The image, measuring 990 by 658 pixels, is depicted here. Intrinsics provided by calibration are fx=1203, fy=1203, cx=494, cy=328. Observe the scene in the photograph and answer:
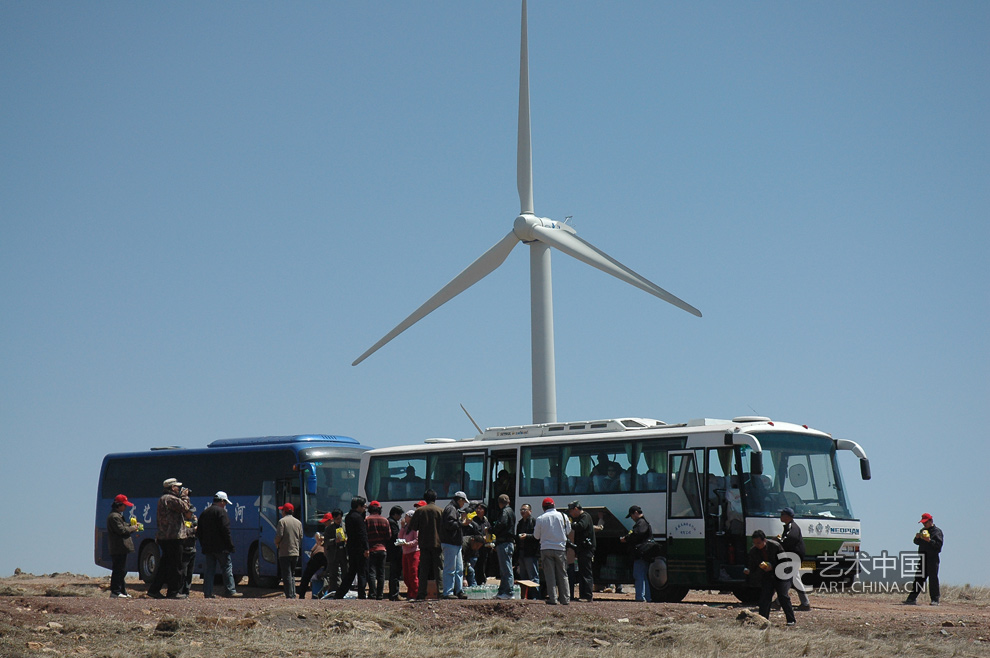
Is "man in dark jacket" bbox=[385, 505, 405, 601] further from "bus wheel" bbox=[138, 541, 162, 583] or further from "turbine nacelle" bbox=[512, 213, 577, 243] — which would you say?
"turbine nacelle" bbox=[512, 213, 577, 243]

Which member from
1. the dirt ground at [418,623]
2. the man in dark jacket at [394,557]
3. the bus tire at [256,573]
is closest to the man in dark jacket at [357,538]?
the man in dark jacket at [394,557]

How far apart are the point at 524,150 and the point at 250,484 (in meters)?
14.6

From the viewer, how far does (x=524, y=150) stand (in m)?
37.0

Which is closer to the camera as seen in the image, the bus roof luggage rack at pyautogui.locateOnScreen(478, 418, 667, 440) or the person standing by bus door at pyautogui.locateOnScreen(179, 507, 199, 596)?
the person standing by bus door at pyautogui.locateOnScreen(179, 507, 199, 596)

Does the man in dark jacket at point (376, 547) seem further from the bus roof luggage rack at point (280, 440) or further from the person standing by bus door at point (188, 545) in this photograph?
the bus roof luggage rack at point (280, 440)

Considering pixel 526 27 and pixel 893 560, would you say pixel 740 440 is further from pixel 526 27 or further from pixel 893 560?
pixel 526 27

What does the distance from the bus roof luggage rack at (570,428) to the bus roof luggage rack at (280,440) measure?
4416 millimetres

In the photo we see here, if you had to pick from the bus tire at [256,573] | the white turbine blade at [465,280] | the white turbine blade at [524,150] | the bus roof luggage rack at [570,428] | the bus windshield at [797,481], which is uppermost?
the white turbine blade at [524,150]

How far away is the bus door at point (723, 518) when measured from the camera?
68.1 feet

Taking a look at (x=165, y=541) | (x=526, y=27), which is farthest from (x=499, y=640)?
(x=526, y=27)

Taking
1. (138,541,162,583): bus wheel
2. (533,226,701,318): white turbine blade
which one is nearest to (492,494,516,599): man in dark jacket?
(138,541,162,583): bus wheel

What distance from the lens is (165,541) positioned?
19.6 meters

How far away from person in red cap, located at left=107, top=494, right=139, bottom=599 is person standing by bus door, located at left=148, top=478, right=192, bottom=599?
0.51 m

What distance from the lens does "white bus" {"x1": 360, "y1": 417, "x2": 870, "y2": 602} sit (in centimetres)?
2081
